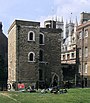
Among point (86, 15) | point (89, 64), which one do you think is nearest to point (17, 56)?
point (89, 64)

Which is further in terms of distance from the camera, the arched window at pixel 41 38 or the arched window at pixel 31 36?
the arched window at pixel 41 38

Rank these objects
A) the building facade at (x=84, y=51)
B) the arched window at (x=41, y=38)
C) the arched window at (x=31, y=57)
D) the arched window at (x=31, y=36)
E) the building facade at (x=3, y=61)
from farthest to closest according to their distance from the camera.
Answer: the building facade at (x=3, y=61), the building facade at (x=84, y=51), the arched window at (x=41, y=38), the arched window at (x=31, y=36), the arched window at (x=31, y=57)

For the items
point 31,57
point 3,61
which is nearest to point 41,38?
point 31,57

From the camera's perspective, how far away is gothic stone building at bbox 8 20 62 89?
51.6 m

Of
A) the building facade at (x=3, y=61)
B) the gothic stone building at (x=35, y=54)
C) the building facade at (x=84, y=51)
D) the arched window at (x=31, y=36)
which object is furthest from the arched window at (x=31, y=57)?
the building facade at (x=3, y=61)

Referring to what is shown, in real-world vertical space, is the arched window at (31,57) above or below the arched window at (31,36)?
below

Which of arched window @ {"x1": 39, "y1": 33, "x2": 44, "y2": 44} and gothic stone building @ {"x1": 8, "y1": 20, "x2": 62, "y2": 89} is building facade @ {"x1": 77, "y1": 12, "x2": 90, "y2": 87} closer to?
gothic stone building @ {"x1": 8, "y1": 20, "x2": 62, "y2": 89}

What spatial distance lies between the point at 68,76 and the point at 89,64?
8.54m

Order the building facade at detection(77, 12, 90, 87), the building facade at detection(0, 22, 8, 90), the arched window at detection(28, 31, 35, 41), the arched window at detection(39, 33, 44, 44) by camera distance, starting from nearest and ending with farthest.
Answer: the arched window at detection(28, 31, 35, 41), the arched window at detection(39, 33, 44, 44), the building facade at detection(77, 12, 90, 87), the building facade at detection(0, 22, 8, 90)

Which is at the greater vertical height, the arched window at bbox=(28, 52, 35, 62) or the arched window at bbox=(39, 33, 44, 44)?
the arched window at bbox=(39, 33, 44, 44)

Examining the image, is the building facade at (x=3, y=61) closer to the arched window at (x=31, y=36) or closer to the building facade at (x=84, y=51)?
the arched window at (x=31, y=36)

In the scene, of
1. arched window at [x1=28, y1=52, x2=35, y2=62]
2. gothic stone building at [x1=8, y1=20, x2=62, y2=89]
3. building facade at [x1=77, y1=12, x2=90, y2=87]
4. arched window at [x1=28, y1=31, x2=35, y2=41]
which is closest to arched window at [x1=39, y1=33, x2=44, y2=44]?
gothic stone building at [x1=8, y1=20, x2=62, y2=89]

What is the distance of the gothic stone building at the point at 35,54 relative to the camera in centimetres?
5159

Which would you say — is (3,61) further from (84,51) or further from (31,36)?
(84,51)
